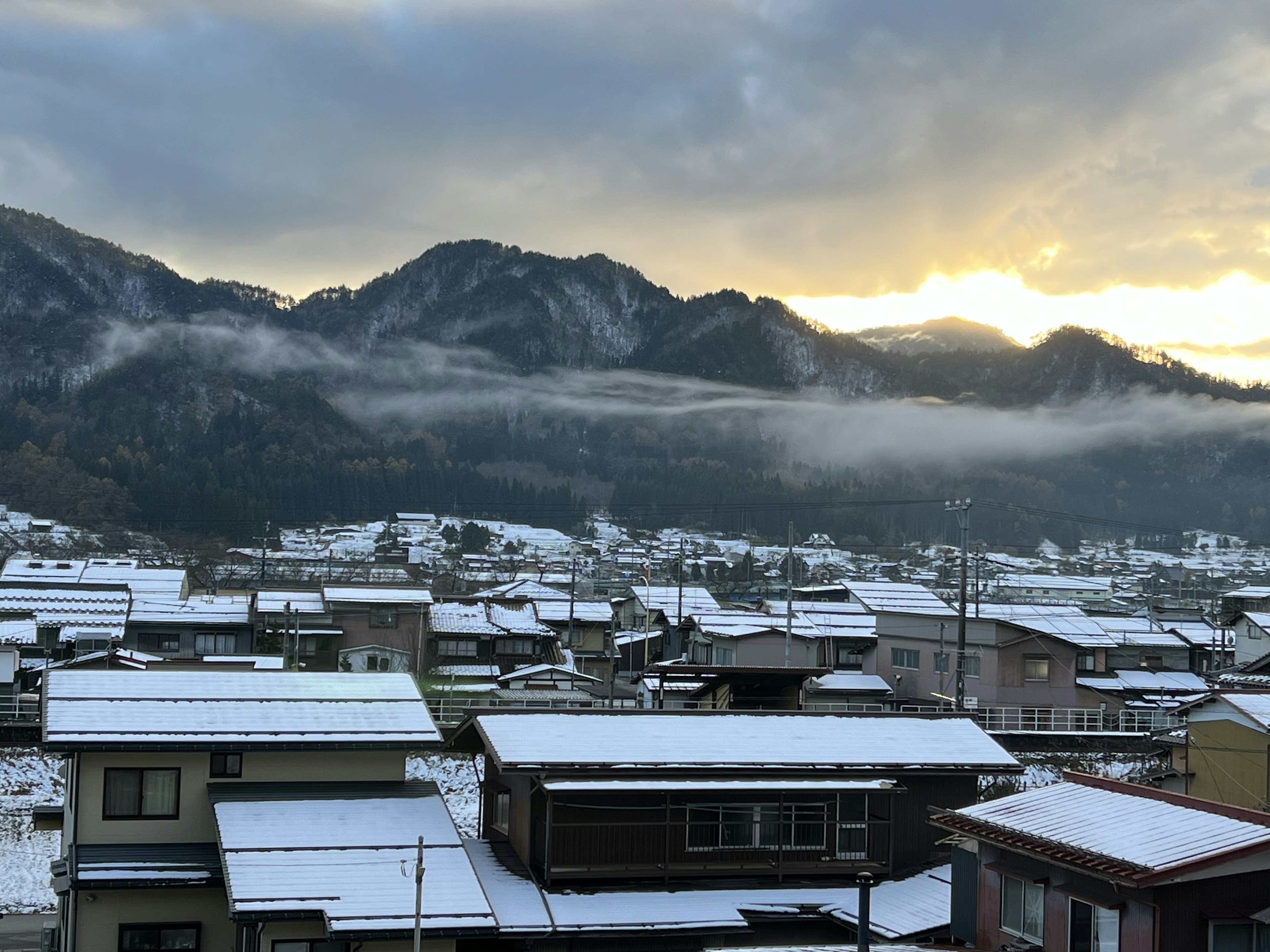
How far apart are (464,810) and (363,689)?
939cm

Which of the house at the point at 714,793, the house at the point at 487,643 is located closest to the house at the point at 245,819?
the house at the point at 714,793

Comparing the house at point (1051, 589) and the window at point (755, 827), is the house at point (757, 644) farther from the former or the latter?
the house at point (1051, 589)

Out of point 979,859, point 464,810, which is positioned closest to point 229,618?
point 464,810

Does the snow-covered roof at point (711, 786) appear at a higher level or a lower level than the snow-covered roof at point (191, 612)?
higher

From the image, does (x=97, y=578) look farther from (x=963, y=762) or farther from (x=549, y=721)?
(x=963, y=762)

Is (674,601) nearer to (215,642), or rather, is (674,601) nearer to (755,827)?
(215,642)

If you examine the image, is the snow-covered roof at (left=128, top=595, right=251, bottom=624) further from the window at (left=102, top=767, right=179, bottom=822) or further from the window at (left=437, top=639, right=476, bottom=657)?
the window at (left=102, top=767, right=179, bottom=822)

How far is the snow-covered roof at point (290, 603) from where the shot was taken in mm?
46562

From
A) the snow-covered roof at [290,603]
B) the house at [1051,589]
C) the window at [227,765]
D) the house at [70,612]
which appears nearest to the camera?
the window at [227,765]

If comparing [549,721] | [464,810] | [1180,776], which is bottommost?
[464,810]

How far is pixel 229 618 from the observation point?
154 feet

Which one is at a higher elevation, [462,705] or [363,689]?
[363,689]

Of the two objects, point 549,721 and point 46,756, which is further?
point 46,756

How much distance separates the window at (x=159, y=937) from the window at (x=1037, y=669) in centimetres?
3249
